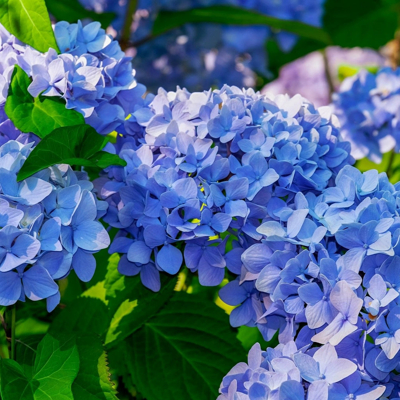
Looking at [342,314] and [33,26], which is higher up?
[33,26]

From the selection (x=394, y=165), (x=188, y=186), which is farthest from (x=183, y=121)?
(x=394, y=165)

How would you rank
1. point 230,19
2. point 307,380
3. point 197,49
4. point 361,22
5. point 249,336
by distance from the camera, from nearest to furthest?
point 307,380, point 249,336, point 230,19, point 197,49, point 361,22

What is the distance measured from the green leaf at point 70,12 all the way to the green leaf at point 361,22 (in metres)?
0.54

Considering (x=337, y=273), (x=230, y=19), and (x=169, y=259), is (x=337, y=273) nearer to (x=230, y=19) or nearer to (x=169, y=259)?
(x=169, y=259)

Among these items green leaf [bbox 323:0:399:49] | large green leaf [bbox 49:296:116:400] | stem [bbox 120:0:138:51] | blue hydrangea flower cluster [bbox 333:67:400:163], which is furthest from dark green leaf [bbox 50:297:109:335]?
green leaf [bbox 323:0:399:49]

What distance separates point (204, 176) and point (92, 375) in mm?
188

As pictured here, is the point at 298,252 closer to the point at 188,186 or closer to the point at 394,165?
the point at 188,186

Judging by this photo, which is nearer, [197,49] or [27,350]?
[27,350]

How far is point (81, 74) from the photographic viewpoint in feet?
1.86

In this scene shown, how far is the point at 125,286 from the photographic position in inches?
24.4

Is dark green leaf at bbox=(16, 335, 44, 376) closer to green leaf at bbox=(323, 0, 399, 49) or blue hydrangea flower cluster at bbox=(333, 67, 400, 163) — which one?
blue hydrangea flower cluster at bbox=(333, 67, 400, 163)

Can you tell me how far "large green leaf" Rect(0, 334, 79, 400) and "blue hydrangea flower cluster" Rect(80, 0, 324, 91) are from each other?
0.83 m

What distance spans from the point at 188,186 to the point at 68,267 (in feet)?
0.38

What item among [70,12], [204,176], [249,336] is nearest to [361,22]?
[70,12]
